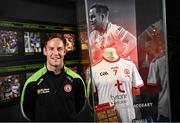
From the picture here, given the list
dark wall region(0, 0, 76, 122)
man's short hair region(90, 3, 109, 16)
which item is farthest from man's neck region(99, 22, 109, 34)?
dark wall region(0, 0, 76, 122)

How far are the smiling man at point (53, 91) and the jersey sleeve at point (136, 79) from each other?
594 mm

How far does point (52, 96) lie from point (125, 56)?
0.95 metres

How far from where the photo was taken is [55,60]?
10.4ft

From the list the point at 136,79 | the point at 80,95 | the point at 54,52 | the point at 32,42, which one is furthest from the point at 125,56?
the point at 32,42

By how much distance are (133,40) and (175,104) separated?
3.06ft

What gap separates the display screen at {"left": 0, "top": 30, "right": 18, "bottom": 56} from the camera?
9.88ft

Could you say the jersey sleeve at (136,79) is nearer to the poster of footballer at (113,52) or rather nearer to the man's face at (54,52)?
the poster of footballer at (113,52)

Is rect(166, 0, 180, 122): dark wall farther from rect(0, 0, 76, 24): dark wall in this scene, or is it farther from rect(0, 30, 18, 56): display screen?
rect(0, 30, 18, 56): display screen

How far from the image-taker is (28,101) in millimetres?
3119

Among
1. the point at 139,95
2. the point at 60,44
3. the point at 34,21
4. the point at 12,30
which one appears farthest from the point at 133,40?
the point at 12,30

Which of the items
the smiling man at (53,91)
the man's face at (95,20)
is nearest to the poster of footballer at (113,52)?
the man's face at (95,20)

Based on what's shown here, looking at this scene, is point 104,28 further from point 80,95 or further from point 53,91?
point 53,91

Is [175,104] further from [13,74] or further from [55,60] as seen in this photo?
[13,74]

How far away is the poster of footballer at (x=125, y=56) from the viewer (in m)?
3.21
